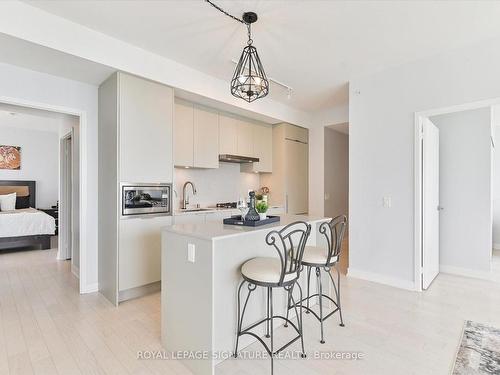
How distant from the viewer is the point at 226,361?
199 centimetres

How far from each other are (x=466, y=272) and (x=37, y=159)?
9.47 meters

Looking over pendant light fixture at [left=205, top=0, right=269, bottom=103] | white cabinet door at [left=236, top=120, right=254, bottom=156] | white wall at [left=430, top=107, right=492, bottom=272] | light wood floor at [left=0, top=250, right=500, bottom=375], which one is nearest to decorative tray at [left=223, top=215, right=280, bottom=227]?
light wood floor at [left=0, top=250, right=500, bottom=375]

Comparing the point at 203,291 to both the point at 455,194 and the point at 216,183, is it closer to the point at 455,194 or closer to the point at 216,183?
the point at 216,183

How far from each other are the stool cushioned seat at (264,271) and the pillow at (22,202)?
7205 mm

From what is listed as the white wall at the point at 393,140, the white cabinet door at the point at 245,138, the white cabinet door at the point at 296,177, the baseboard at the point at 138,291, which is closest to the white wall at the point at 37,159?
the white cabinet door at the point at 245,138

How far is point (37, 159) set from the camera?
7.28m

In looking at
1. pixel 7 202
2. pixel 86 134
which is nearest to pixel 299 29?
pixel 86 134

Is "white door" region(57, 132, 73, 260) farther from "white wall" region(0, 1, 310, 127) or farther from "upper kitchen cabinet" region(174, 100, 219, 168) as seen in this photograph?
"white wall" region(0, 1, 310, 127)

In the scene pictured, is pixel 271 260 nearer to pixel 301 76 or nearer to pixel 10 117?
pixel 301 76

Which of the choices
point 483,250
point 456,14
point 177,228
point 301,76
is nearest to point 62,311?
point 177,228

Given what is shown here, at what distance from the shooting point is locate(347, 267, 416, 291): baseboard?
3.39 meters

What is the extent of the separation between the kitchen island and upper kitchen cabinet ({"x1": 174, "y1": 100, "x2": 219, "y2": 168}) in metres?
1.98

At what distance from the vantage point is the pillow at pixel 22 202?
21.9 ft

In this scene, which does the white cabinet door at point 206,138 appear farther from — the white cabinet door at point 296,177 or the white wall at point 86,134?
the white cabinet door at point 296,177
